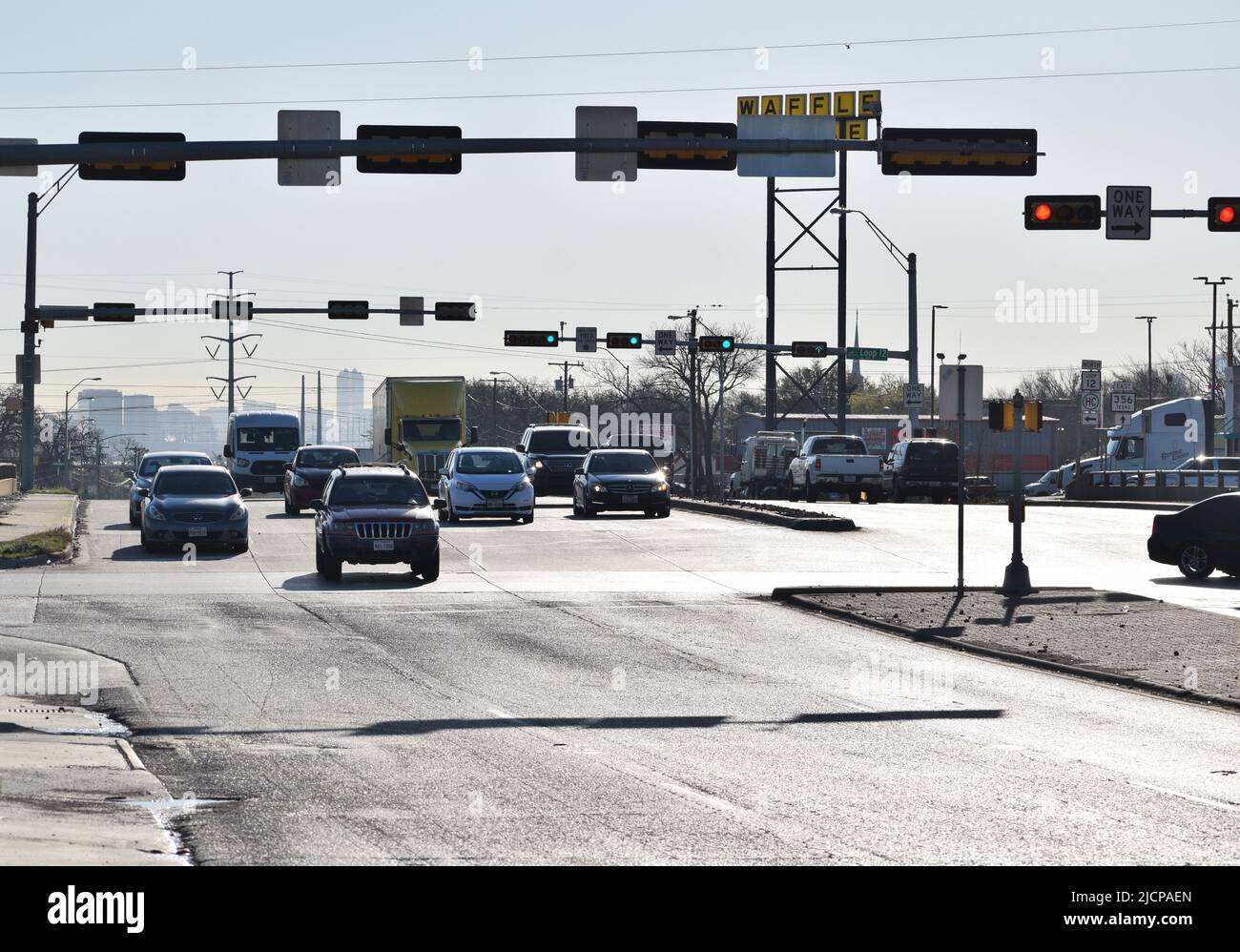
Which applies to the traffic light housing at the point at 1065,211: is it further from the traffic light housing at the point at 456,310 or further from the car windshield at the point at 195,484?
the traffic light housing at the point at 456,310

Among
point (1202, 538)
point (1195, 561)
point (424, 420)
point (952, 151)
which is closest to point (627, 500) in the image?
point (424, 420)

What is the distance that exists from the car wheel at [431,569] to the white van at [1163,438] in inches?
1616

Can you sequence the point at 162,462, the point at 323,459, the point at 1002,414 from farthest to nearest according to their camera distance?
the point at 323,459, the point at 162,462, the point at 1002,414

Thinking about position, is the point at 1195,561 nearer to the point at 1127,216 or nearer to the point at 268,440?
the point at 1127,216

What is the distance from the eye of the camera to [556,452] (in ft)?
169

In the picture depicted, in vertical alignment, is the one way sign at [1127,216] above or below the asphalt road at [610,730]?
above

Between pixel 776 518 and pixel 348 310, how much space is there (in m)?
17.6

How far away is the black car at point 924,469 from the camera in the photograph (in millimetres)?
52750

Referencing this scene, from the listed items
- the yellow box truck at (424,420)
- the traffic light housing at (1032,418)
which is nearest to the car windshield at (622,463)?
the yellow box truck at (424,420)

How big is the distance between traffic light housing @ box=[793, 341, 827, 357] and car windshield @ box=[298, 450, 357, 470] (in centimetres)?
2353

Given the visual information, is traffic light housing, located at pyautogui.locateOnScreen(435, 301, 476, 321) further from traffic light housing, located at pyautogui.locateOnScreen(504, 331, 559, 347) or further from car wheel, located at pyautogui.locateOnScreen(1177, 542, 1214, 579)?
car wheel, located at pyautogui.locateOnScreen(1177, 542, 1214, 579)

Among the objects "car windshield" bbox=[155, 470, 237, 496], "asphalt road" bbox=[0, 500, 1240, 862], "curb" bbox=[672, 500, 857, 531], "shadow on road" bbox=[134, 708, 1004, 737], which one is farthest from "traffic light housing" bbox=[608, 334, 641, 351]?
"shadow on road" bbox=[134, 708, 1004, 737]

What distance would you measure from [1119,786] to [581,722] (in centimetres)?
425
